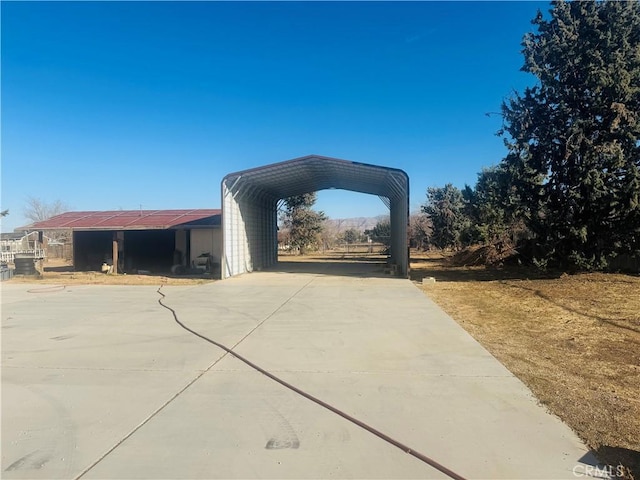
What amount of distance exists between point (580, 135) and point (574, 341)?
9.41m

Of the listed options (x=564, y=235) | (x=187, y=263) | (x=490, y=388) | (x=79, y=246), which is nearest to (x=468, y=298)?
(x=564, y=235)

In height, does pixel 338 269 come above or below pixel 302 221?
below

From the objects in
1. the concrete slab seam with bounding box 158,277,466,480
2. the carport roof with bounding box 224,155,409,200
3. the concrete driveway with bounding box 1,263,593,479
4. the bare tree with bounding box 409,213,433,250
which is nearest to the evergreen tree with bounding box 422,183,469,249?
the bare tree with bounding box 409,213,433,250

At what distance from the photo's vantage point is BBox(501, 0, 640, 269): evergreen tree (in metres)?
13.0

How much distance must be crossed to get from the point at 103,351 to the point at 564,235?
542 inches

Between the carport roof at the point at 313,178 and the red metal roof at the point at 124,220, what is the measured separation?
11.5ft

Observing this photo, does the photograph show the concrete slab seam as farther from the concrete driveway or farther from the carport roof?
the carport roof

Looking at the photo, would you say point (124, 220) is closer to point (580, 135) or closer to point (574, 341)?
point (580, 135)

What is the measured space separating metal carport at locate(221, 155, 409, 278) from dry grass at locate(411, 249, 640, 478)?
6.04m

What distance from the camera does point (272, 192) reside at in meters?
24.8

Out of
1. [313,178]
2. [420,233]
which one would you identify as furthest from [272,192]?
[420,233]

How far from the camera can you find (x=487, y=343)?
21.8 feet

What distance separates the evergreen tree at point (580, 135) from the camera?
13.0 m

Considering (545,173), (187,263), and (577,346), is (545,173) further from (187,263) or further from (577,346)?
(187,263)
